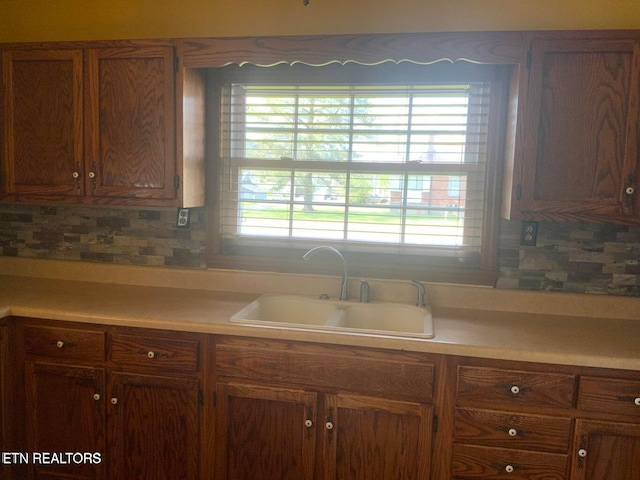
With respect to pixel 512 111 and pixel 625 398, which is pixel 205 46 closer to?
pixel 512 111

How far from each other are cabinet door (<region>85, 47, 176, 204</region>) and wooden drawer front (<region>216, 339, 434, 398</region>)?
0.79m

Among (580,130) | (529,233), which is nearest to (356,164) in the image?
(529,233)

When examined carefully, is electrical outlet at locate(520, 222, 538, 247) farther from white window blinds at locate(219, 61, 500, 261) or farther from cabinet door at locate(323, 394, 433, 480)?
cabinet door at locate(323, 394, 433, 480)

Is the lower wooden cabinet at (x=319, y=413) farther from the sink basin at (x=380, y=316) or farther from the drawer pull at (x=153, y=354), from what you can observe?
the sink basin at (x=380, y=316)

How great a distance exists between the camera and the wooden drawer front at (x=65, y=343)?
6.55 ft

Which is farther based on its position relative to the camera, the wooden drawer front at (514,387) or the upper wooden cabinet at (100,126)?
the upper wooden cabinet at (100,126)

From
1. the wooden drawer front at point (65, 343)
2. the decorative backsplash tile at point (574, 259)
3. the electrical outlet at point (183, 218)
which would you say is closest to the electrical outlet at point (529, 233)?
the decorative backsplash tile at point (574, 259)

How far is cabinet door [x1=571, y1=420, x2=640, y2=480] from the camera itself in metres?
1.67

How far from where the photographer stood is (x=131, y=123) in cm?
218

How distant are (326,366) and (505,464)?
2.32 ft

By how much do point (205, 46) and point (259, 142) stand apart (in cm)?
50

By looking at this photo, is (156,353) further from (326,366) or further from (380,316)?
(380,316)

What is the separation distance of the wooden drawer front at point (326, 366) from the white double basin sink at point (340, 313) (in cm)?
17

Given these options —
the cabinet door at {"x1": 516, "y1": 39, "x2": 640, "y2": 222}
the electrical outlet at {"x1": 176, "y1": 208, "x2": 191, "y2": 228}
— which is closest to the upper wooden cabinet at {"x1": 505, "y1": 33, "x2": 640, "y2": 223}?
the cabinet door at {"x1": 516, "y1": 39, "x2": 640, "y2": 222}
